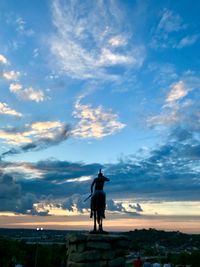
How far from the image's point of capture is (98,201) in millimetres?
21766

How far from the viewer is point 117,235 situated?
2108 centimetres

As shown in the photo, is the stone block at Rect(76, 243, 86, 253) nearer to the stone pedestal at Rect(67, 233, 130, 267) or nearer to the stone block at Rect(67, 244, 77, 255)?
the stone pedestal at Rect(67, 233, 130, 267)

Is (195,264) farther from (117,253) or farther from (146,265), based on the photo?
(117,253)

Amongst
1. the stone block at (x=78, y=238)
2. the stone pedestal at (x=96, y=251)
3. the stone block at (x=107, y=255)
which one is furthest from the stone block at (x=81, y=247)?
the stone block at (x=107, y=255)

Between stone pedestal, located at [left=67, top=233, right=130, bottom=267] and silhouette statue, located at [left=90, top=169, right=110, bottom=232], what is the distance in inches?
48.1

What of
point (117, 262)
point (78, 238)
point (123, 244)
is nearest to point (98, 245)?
point (78, 238)

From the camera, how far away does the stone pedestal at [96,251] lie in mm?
19969

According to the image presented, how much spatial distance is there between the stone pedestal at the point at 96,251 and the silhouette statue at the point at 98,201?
1.22 meters

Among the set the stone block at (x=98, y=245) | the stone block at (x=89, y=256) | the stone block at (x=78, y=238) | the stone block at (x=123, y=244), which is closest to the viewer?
the stone block at (x=89, y=256)

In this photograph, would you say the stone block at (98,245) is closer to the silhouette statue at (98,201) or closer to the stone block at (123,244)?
the stone block at (123,244)

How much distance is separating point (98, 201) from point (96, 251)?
2.59 m

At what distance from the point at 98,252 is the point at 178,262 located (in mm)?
107964

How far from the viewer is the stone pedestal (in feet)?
65.5

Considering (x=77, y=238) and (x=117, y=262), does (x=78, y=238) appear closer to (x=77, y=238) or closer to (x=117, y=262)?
(x=77, y=238)
